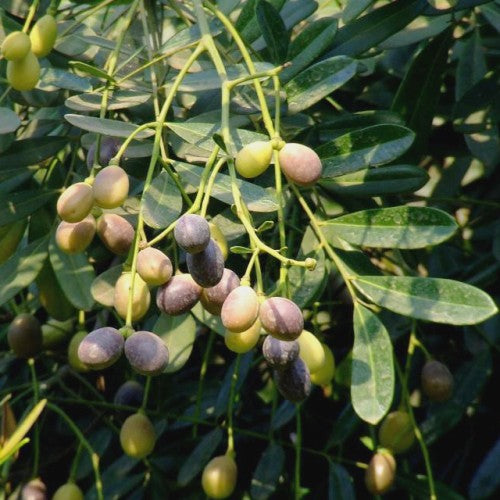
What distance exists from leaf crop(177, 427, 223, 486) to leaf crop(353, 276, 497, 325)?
469 millimetres

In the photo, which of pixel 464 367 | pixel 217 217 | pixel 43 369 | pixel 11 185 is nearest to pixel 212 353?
pixel 43 369

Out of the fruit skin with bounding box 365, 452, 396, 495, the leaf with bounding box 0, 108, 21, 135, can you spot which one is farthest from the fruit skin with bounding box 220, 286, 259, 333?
the fruit skin with bounding box 365, 452, 396, 495

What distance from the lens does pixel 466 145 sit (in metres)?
1.39

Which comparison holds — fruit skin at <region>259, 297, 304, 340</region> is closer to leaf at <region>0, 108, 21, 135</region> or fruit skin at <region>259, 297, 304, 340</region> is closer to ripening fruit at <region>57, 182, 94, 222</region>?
ripening fruit at <region>57, 182, 94, 222</region>

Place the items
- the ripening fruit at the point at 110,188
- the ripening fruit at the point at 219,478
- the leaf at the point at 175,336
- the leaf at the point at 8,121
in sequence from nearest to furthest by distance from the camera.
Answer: the ripening fruit at the point at 110,188, the leaf at the point at 8,121, the leaf at the point at 175,336, the ripening fruit at the point at 219,478

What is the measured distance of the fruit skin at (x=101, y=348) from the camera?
0.79 meters

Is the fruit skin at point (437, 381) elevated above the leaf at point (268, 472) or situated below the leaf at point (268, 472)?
above

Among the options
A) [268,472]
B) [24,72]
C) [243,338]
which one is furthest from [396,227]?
[268,472]

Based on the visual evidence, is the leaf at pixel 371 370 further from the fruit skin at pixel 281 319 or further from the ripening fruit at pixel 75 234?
the ripening fruit at pixel 75 234

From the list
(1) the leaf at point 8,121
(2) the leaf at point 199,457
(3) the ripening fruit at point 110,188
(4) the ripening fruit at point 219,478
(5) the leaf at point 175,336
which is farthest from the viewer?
(2) the leaf at point 199,457

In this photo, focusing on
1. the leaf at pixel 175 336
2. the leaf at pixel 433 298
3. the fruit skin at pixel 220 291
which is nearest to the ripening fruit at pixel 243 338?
the fruit skin at pixel 220 291

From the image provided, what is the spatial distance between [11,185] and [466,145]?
637 millimetres

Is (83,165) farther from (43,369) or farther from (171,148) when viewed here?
(43,369)

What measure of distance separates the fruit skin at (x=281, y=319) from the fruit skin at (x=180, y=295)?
0.08 meters
